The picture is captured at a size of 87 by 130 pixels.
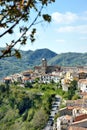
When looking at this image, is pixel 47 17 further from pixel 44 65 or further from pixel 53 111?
pixel 44 65

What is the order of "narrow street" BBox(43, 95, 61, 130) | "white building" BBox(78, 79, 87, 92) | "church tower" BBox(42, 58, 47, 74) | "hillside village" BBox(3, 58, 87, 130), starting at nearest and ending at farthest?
"hillside village" BBox(3, 58, 87, 130), "narrow street" BBox(43, 95, 61, 130), "white building" BBox(78, 79, 87, 92), "church tower" BBox(42, 58, 47, 74)

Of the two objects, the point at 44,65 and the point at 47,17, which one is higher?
the point at 44,65

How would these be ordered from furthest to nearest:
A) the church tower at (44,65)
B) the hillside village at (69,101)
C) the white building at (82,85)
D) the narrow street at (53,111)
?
the church tower at (44,65)
the white building at (82,85)
the narrow street at (53,111)
the hillside village at (69,101)

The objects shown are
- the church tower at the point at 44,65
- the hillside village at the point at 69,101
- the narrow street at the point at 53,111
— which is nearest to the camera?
the hillside village at the point at 69,101

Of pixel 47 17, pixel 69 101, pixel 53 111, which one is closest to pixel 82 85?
pixel 53 111

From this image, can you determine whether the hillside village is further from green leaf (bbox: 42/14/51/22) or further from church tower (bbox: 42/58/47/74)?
green leaf (bbox: 42/14/51/22)

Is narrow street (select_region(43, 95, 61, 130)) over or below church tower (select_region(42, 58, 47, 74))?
below

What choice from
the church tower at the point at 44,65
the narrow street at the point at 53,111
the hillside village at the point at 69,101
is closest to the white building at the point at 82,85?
the hillside village at the point at 69,101

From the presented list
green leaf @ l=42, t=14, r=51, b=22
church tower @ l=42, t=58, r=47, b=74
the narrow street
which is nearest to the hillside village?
church tower @ l=42, t=58, r=47, b=74

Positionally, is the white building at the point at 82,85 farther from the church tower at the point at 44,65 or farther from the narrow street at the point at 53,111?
the church tower at the point at 44,65

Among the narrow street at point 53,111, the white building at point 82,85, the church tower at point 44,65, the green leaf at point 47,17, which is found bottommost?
the narrow street at point 53,111

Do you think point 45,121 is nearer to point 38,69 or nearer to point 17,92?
point 17,92

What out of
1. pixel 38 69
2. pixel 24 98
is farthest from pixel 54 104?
pixel 38 69

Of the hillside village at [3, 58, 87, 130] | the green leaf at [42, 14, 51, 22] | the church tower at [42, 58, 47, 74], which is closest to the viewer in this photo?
the green leaf at [42, 14, 51, 22]
